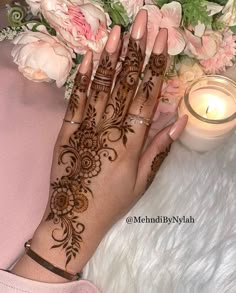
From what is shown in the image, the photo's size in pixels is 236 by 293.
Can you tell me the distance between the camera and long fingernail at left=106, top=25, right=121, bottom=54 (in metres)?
0.85

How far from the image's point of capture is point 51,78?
93 cm

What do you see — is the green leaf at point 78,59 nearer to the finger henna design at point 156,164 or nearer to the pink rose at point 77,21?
the pink rose at point 77,21

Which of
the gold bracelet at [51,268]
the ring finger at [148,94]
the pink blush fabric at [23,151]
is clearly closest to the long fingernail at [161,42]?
the ring finger at [148,94]

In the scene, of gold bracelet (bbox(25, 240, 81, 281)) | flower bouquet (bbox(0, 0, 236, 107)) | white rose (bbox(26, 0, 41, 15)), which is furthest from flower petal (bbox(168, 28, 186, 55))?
gold bracelet (bbox(25, 240, 81, 281))

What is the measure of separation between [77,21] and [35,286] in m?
0.38

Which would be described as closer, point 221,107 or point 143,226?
point 143,226

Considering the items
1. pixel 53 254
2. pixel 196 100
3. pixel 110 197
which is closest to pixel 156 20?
pixel 196 100

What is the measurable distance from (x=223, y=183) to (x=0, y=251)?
1.13ft

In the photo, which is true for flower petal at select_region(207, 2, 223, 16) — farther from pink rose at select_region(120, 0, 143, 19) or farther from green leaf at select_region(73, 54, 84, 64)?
green leaf at select_region(73, 54, 84, 64)

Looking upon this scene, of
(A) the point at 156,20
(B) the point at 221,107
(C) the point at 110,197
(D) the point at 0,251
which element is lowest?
(D) the point at 0,251

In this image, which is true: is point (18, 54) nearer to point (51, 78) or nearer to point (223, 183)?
point (51, 78)

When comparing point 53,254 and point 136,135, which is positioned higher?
point 136,135

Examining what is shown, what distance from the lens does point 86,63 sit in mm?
881

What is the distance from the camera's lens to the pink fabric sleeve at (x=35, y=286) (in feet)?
2.80
